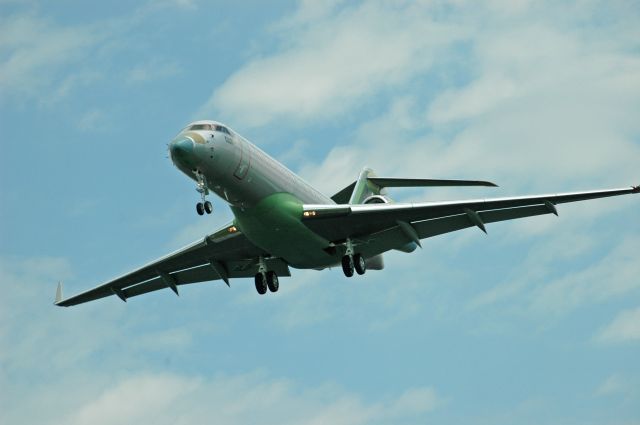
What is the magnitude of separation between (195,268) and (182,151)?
1143 centimetres

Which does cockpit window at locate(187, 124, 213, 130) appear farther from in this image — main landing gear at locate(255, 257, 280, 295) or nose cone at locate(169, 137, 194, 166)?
main landing gear at locate(255, 257, 280, 295)

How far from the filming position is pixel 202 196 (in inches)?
1485

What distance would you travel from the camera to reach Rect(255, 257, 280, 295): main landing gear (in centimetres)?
4453

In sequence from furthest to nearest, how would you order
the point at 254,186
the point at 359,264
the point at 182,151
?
the point at 359,264, the point at 254,186, the point at 182,151

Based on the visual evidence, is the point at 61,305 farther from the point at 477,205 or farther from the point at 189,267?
the point at 477,205

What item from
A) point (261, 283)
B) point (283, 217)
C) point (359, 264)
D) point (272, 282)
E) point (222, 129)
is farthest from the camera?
point (272, 282)

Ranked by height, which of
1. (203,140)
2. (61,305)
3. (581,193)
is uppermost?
(61,305)

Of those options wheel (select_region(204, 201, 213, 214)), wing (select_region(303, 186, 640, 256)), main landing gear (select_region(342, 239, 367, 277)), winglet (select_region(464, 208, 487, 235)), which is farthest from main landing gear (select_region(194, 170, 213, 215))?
winglet (select_region(464, 208, 487, 235))

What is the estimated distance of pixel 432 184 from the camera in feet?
154

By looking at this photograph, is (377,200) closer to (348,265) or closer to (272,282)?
(348,265)

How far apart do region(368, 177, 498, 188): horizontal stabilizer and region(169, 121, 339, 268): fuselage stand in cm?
578

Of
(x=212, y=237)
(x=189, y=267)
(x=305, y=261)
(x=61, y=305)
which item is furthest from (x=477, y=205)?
(x=61, y=305)

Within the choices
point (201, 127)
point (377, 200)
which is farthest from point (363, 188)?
point (201, 127)

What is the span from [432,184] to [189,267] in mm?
10741
